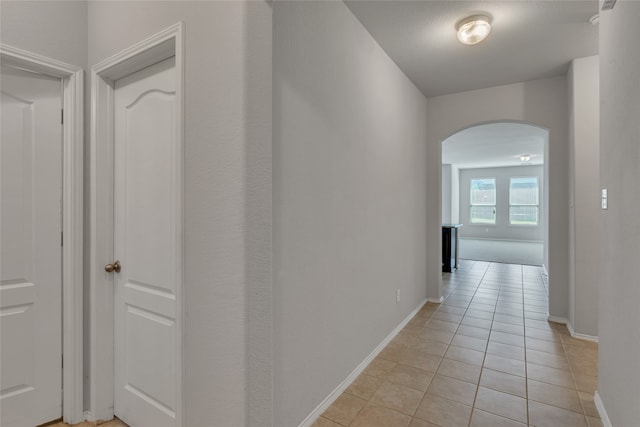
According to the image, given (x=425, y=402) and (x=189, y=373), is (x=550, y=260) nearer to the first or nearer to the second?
(x=425, y=402)

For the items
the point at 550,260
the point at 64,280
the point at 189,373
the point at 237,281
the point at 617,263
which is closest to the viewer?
the point at 237,281

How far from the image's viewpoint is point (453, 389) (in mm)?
2221

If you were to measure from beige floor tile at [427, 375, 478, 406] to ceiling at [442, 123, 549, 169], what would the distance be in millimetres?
4070

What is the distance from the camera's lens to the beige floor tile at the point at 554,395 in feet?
6.68

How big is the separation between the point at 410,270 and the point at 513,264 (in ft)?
15.2

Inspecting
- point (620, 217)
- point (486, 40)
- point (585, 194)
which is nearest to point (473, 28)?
point (486, 40)

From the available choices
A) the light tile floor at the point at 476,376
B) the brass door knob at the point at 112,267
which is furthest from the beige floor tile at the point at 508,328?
the brass door knob at the point at 112,267

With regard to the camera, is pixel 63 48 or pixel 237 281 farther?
pixel 63 48

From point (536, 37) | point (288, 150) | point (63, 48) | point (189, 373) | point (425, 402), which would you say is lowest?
point (425, 402)

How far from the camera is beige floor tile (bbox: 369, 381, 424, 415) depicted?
2.03 metres

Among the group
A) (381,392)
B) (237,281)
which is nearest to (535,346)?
(381,392)

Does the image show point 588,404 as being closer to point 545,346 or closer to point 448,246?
point 545,346

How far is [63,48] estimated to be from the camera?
179 centimetres

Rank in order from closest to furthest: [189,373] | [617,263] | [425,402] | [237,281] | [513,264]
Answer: [237,281], [189,373], [617,263], [425,402], [513,264]
